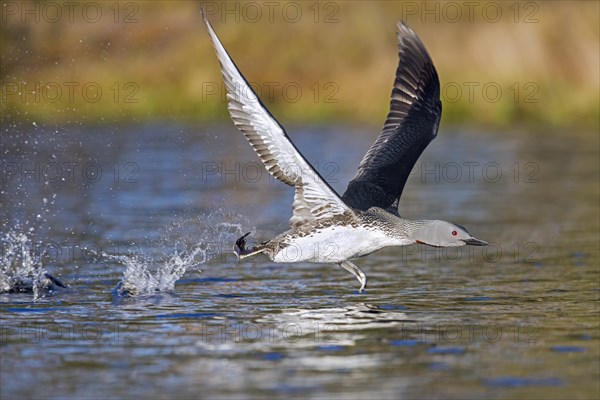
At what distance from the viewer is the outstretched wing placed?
8984mm

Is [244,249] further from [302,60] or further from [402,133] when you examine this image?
[302,60]

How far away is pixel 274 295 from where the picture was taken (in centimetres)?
1052

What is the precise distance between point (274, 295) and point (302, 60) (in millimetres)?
22150

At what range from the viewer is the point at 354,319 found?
9305mm

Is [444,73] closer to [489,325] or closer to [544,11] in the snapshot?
[544,11]

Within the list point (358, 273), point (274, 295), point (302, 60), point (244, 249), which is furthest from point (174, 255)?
point (302, 60)

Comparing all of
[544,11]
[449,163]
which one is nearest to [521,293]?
[449,163]

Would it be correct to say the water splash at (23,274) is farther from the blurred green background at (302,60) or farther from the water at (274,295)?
the blurred green background at (302,60)

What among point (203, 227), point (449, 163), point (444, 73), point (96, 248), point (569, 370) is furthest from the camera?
point (444, 73)

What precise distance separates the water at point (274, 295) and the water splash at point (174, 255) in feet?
0.11

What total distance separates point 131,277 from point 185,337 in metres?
2.21

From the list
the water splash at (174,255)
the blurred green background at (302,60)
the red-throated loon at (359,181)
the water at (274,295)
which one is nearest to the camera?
the water at (274,295)

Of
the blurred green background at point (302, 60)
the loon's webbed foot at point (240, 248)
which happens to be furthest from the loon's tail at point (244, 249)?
the blurred green background at point (302, 60)

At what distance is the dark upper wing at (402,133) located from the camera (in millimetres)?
10906
